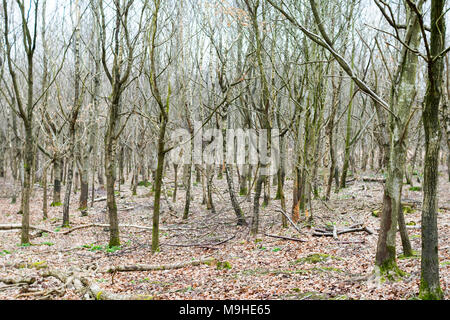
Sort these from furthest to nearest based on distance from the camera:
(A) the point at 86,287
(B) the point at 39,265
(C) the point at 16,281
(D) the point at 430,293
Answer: (B) the point at 39,265
(C) the point at 16,281
(A) the point at 86,287
(D) the point at 430,293

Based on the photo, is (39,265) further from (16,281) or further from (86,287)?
(86,287)

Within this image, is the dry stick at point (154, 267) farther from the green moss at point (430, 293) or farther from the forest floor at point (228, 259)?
the green moss at point (430, 293)

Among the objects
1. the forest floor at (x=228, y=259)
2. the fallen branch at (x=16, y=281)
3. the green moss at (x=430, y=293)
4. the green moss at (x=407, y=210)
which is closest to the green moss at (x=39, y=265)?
the forest floor at (x=228, y=259)

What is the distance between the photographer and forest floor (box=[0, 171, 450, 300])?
200 inches

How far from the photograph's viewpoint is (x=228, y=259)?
746 cm

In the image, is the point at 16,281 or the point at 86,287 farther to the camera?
the point at 16,281

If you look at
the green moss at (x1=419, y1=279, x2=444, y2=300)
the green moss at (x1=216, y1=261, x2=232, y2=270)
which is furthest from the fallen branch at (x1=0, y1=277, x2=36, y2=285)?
the green moss at (x1=419, y1=279, x2=444, y2=300)

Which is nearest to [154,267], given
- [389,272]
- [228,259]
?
[228,259]

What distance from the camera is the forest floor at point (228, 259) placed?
508 centimetres

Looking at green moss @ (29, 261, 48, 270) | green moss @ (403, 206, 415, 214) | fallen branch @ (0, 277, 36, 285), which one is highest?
green moss @ (403, 206, 415, 214)

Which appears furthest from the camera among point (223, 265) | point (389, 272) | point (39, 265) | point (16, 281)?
point (223, 265)

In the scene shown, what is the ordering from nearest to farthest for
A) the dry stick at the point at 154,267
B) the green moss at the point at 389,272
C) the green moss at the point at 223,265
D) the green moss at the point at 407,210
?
the green moss at the point at 389,272 → the dry stick at the point at 154,267 → the green moss at the point at 223,265 → the green moss at the point at 407,210

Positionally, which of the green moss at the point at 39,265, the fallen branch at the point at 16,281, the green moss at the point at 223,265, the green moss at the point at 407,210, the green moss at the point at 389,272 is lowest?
the green moss at the point at 39,265

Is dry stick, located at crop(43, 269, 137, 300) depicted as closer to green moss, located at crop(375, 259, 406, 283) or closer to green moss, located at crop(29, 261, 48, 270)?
green moss, located at crop(29, 261, 48, 270)
